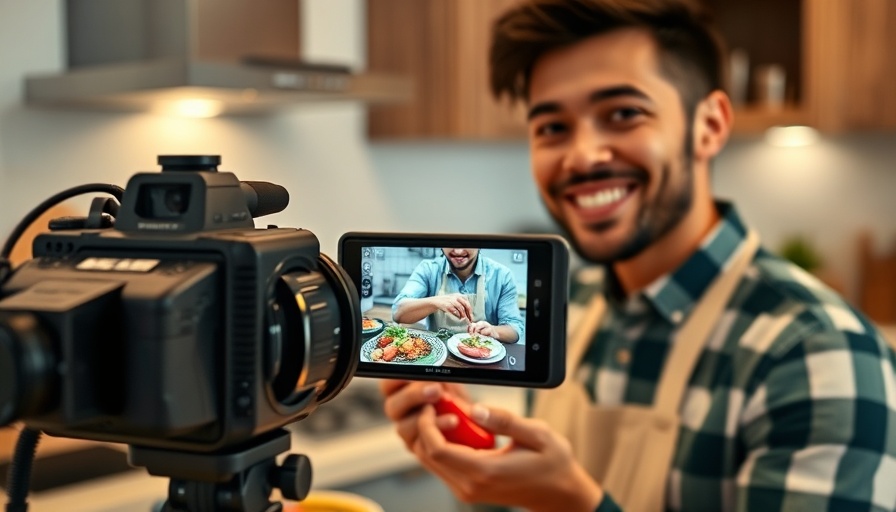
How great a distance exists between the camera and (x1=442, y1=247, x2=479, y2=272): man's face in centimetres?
58

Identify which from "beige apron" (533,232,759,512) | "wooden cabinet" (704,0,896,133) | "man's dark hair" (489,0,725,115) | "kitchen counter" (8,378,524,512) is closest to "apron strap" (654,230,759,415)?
"beige apron" (533,232,759,512)

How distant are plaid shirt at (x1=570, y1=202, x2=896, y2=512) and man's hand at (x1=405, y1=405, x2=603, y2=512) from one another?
0.21 feet

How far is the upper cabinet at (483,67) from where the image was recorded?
235 cm

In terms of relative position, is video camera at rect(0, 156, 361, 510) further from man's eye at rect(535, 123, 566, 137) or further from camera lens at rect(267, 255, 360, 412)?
man's eye at rect(535, 123, 566, 137)

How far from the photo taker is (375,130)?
2.44m

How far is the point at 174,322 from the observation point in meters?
0.44

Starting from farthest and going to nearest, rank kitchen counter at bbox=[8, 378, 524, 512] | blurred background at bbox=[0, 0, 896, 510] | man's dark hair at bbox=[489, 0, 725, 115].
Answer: blurred background at bbox=[0, 0, 896, 510] → kitchen counter at bbox=[8, 378, 524, 512] → man's dark hair at bbox=[489, 0, 725, 115]

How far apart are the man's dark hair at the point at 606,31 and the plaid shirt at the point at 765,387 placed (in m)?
0.20

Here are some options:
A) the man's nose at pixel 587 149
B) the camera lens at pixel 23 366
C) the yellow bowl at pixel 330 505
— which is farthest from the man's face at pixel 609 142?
the camera lens at pixel 23 366

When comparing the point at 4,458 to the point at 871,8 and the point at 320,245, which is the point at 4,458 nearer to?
the point at 320,245

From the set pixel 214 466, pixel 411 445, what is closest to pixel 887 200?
pixel 411 445

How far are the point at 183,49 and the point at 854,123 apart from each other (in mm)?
1631

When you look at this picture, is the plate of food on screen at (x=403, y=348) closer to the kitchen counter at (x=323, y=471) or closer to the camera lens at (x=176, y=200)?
the camera lens at (x=176, y=200)

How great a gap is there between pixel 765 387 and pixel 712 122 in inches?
14.6
